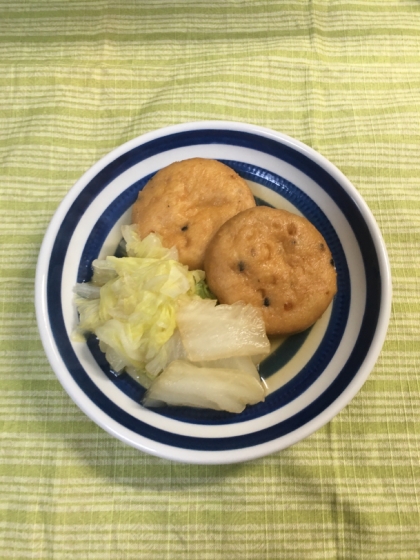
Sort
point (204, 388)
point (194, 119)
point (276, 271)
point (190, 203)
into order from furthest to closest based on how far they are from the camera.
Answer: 1. point (194, 119)
2. point (190, 203)
3. point (276, 271)
4. point (204, 388)

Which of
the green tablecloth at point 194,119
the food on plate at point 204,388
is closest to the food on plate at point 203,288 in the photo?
the food on plate at point 204,388

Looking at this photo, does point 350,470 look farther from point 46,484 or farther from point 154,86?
point 154,86

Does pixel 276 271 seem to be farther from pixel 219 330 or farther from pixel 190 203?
pixel 190 203

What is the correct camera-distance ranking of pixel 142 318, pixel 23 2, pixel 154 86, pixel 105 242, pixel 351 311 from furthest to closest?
1. pixel 23 2
2. pixel 154 86
3. pixel 105 242
4. pixel 351 311
5. pixel 142 318

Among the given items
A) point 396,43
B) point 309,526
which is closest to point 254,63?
point 396,43

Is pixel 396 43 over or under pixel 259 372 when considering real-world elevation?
over

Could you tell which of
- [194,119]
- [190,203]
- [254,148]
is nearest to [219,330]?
[190,203]

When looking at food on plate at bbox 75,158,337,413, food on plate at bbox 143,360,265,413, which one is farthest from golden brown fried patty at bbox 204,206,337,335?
food on plate at bbox 143,360,265,413
